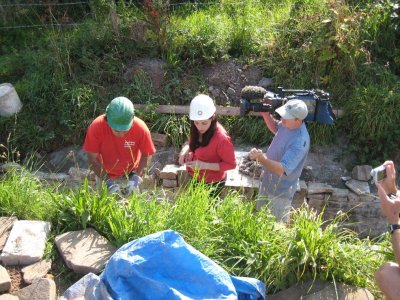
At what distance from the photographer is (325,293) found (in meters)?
2.85

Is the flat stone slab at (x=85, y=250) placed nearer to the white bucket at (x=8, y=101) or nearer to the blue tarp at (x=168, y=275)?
the blue tarp at (x=168, y=275)

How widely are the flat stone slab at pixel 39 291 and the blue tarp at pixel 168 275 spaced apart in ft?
1.30

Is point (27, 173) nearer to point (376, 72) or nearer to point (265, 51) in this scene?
point (265, 51)

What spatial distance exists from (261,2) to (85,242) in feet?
19.7

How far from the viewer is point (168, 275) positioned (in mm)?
2678

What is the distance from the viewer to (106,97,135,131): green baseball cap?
4070 mm

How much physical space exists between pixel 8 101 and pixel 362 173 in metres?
4.88

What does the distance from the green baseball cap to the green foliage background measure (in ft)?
7.83

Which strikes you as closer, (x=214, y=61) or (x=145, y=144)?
(x=145, y=144)

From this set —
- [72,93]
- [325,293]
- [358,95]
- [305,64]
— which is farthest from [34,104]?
[325,293]

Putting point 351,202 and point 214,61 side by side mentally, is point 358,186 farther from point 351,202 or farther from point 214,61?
point 214,61

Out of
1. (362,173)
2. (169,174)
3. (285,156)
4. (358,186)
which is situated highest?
(285,156)

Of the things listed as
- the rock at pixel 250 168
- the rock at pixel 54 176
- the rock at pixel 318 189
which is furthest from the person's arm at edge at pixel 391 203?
the rock at pixel 54 176

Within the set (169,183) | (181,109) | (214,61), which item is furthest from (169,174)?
(214,61)
